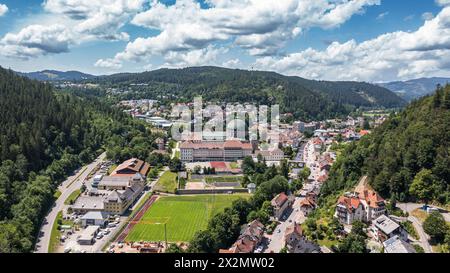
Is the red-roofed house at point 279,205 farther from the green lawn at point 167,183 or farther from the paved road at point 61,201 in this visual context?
the paved road at point 61,201

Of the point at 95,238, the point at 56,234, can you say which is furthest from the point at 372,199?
the point at 56,234

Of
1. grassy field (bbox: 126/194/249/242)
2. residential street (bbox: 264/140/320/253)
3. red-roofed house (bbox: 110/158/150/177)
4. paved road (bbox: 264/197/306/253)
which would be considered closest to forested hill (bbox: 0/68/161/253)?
red-roofed house (bbox: 110/158/150/177)

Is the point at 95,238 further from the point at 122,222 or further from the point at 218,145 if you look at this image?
the point at 218,145

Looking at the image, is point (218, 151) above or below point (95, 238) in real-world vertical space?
above

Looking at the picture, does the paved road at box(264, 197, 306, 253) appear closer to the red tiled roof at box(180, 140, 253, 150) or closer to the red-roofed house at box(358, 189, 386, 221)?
the red-roofed house at box(358, 189, 386, 221)

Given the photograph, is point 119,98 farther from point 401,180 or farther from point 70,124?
point 401,180

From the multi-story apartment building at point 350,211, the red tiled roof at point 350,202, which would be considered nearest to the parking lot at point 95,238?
the multi-story apartment building at point 350,211
